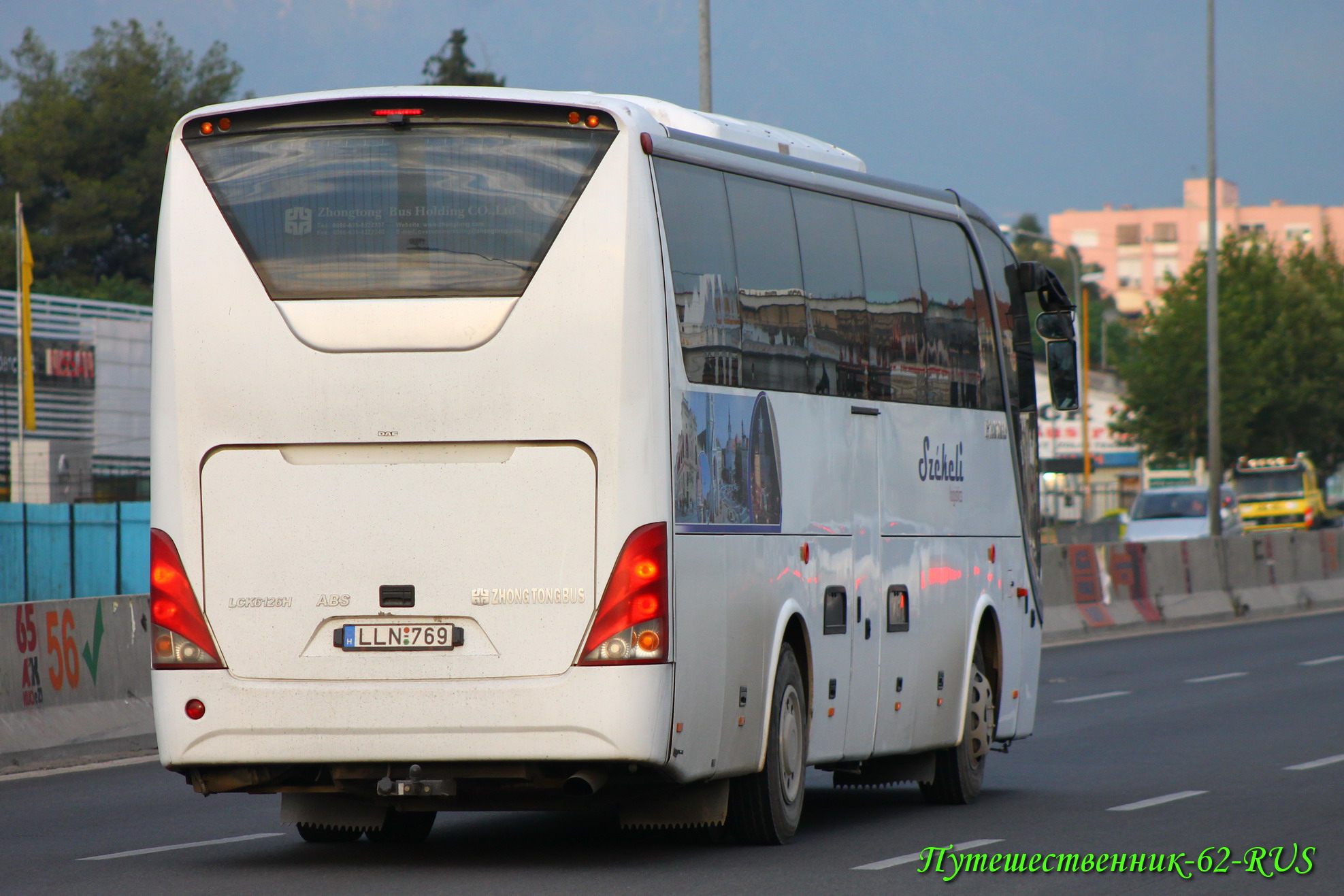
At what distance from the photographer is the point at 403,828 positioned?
34.9 ft

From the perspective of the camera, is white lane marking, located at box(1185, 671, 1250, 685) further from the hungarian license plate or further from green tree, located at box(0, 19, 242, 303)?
green tree, located at box(0, 19, 242, 303)

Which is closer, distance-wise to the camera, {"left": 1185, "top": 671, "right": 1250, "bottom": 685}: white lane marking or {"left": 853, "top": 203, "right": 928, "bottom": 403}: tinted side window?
{"left": 853, "top": 203, "right": 928, "bottom": 403}: tinted side window

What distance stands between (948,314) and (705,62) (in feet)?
39.1

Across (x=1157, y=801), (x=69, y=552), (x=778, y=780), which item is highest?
(x=69, y=552)

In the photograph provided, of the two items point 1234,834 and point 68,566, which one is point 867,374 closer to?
point 1234,834

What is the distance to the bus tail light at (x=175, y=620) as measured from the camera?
9047mm

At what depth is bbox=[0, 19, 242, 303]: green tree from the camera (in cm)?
7850

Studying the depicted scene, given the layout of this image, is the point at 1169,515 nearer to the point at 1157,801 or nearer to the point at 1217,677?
the point at 1217,677

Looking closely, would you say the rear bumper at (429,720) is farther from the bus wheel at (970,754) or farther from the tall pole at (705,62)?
the tall pole at (705,62)

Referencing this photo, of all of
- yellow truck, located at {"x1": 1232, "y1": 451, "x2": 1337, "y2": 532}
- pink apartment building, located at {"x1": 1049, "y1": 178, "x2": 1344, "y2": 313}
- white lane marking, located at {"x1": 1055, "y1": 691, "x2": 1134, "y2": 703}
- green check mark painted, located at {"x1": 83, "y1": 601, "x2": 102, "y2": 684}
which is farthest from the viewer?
pink apartment building, located at {"x1": 1049, "y1": 178, "x2": 1344, "y2": 313}

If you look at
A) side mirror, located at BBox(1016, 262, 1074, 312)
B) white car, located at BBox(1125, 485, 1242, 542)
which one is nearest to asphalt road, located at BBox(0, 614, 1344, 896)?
side mirror, located at BBox(1016, 262, 1074, 312)

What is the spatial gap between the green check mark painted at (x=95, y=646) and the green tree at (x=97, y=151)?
61939mm

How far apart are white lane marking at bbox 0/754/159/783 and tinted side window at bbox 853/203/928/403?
6.25 metres

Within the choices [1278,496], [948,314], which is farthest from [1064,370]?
[1278,496]
